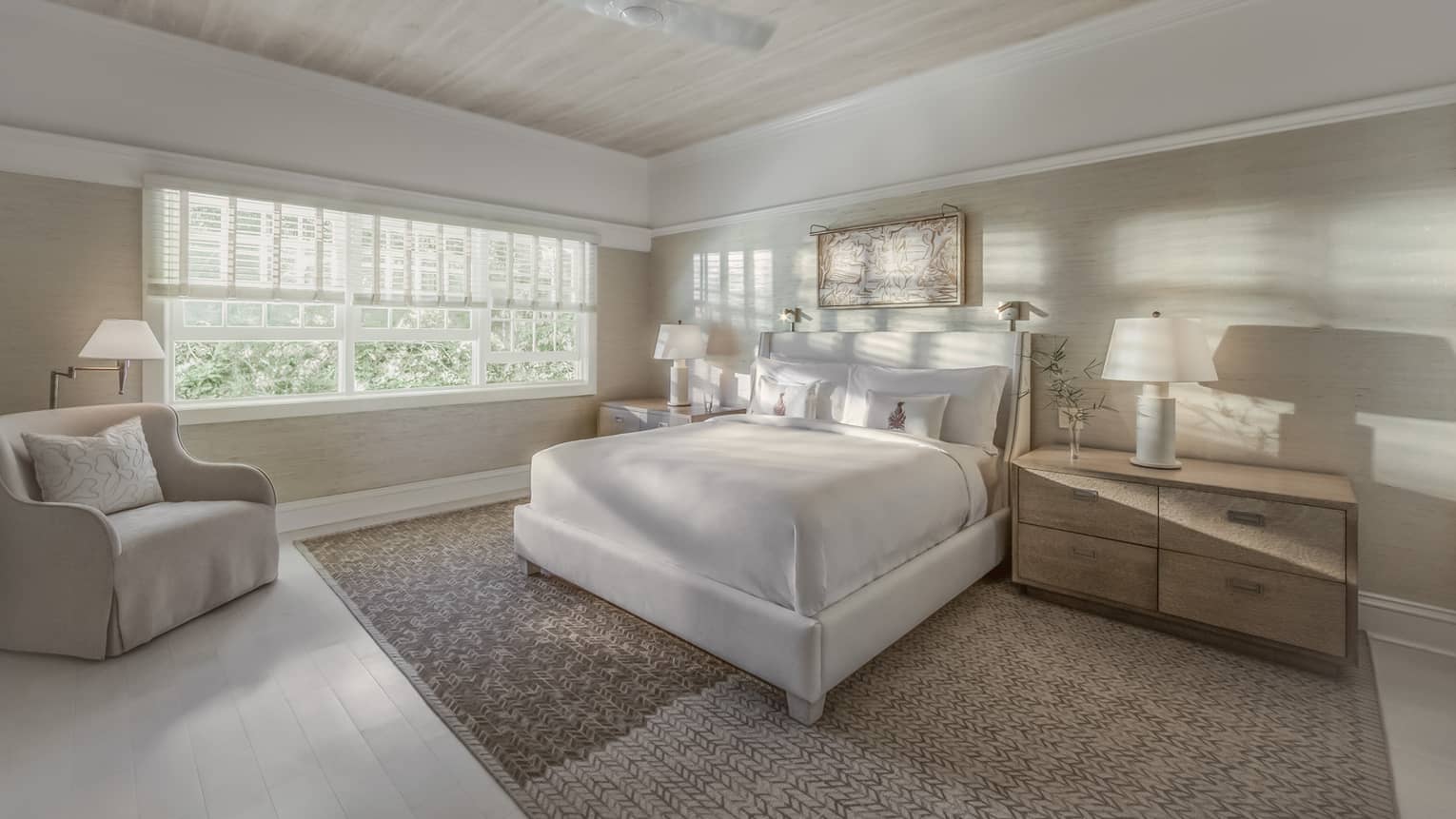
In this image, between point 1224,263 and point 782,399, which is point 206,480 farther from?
point 1224,263

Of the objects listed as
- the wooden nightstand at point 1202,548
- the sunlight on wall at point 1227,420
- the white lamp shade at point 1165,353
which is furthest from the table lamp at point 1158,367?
the sunlight on wall at point 1227,420

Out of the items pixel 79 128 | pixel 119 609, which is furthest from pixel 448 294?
pixel 119 609

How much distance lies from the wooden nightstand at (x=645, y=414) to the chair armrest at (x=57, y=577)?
318cm

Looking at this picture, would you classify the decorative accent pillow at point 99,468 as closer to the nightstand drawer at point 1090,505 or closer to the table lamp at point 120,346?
the table lamp at point 120,346

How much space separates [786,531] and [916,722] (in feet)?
2.43

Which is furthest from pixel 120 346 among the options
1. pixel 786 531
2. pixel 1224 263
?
pixel 1224 263

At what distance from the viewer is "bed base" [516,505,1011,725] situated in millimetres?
2131

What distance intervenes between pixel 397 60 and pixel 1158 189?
422 cm

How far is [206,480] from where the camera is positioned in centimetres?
321

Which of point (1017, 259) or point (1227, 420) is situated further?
point (1017, 259)

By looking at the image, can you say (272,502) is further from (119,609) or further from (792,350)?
(792,350)

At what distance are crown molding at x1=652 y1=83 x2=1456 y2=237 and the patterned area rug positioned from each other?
2251 millimetres

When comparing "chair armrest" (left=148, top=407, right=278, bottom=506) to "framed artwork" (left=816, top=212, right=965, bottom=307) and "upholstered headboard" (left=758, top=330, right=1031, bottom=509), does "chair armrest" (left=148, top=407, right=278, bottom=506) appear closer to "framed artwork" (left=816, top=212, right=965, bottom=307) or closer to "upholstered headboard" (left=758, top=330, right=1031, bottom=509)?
"upholstered headboard" (left=758, top=330, right=1031, bottom=509)

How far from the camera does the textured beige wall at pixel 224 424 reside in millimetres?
3340
